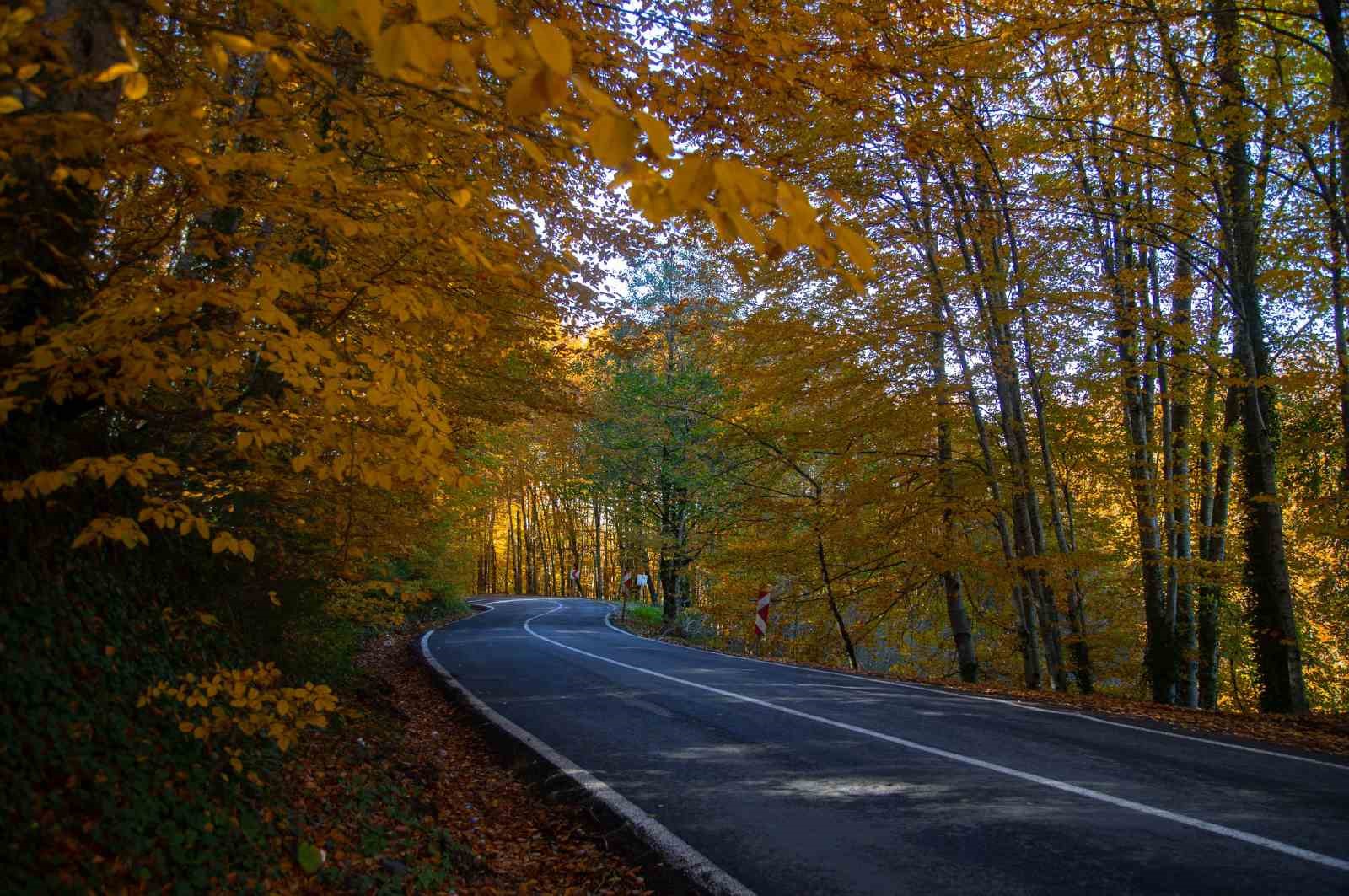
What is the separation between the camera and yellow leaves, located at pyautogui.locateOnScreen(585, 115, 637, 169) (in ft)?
4.71

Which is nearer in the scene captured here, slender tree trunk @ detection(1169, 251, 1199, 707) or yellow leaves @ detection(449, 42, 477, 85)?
yellow leaves @ detection(449, 42, 477, 85)

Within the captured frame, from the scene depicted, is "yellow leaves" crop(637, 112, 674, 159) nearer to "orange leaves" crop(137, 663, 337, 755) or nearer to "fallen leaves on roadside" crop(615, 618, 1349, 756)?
"orange leaves" crop(137, 663, 337, 755)

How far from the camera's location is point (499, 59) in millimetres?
1447

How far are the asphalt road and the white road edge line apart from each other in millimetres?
97

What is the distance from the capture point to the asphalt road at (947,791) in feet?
12.4

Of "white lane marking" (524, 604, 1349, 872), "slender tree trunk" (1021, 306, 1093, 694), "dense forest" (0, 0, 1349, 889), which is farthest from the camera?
"slender tree trunk" (1021, 306, 1093, 694)

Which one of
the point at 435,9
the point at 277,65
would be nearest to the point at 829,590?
the point at 277,65

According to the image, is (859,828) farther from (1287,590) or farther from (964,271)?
(964,271)

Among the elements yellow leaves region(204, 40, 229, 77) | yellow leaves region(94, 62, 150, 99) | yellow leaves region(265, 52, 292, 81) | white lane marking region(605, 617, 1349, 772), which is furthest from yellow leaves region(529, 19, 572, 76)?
white lane marking region(605, 617, 1349, 772)

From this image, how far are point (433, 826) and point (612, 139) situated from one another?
468 cm

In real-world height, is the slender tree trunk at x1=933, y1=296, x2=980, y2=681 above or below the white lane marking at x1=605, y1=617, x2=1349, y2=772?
above

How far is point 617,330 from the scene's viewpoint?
9516 millimetres

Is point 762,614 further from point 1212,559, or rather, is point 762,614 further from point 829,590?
point 1212,559

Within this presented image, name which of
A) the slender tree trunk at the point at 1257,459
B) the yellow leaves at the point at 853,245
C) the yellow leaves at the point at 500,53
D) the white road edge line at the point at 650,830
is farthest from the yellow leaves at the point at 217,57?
the slender tree trunk at the point at 1257,459
